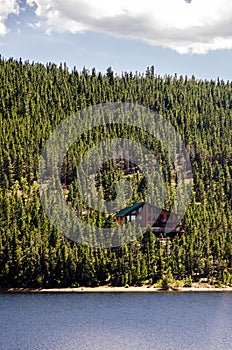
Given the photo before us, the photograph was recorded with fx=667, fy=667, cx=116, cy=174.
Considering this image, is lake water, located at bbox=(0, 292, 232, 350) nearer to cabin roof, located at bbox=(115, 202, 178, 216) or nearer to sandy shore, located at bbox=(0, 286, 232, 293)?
sandy shore, located at bbox=(0, 286, 232, 293)

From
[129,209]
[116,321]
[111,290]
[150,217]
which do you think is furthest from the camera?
[129,209]

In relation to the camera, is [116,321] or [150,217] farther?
[150,217]

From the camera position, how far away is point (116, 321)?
341ft

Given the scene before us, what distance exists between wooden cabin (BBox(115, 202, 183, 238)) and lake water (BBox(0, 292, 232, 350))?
32.9 meters

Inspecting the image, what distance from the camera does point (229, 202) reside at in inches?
7751

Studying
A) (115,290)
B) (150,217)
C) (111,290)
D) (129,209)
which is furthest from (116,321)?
(129,209)

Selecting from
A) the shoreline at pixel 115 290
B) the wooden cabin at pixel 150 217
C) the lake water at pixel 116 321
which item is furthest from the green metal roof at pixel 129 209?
the lake water at pixel 116 321

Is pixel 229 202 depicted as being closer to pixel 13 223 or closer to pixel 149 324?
pixel 13 223

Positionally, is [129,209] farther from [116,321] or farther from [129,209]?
[116,321]

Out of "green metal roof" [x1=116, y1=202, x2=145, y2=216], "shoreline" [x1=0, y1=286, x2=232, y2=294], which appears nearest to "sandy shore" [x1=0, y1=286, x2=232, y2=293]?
"shoreline" [x1=0, y1=286, x2=232, y2=294]

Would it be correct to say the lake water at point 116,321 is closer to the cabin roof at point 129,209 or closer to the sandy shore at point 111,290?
the sandy shore at point 111,290

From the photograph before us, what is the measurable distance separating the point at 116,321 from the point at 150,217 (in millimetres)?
71478

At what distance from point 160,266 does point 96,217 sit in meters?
28.1

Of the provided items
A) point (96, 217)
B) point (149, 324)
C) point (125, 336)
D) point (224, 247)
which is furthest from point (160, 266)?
point (125, 336)
